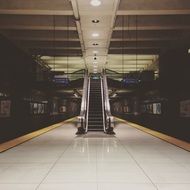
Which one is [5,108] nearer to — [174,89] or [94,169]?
[174,89]

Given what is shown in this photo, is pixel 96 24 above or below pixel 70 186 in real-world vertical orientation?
above

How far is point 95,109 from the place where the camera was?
68.5 feet

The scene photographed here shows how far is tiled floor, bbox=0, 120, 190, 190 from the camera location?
535 cm

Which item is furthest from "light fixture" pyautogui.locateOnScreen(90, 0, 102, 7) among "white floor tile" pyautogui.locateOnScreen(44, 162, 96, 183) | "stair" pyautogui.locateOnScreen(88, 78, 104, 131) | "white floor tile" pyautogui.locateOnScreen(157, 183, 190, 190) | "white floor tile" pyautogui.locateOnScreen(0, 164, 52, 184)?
"stair" pyautogui.locateOnScreen(88, 78, 104, 131)

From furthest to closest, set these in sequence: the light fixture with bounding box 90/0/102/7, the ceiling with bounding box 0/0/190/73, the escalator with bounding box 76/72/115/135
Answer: the escalator with bounding box 76/72/115/135 → the ceiling with bounding box 0/0/190/73 → the light fixture with bounding box 90/0/102/7

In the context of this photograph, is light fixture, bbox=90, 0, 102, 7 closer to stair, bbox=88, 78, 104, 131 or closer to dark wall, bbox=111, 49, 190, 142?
stair, bbox=88, 78, 104, 131

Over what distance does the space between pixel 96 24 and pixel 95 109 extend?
8.08m

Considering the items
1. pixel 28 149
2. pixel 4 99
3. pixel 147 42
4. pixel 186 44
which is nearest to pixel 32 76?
pixel 4 99

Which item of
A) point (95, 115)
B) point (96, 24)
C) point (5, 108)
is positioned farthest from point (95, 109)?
point (96, 24)

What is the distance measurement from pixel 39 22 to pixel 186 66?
28.5ft

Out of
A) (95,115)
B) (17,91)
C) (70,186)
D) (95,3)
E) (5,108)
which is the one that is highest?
(95,3)

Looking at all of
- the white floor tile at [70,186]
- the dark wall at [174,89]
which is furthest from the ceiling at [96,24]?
the white floor tile at [70,186]

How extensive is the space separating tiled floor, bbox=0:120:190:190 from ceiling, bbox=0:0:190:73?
485cm

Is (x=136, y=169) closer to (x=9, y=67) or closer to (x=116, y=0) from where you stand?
(x=116, y=0)
